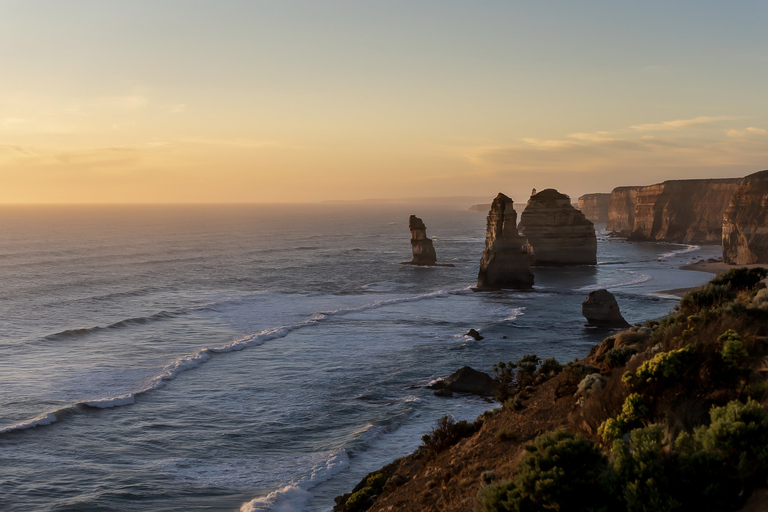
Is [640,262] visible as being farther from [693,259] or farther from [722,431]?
[722,431]

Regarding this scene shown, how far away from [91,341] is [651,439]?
42238mm

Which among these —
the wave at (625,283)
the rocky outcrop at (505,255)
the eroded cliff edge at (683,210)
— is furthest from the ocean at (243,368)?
the eroded cliff edge at (683,210)

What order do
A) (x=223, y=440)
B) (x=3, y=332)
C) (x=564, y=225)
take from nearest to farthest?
(x=223, y=440) < (x=3, y=332) < (x=564, y=225)

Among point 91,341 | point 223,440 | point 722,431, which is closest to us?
point 722,431

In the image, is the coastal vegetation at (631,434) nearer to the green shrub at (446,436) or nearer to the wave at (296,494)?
the green shrub at (446,436)

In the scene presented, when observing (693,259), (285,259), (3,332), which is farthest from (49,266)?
(693,259)

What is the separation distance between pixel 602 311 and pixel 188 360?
93.8 ft

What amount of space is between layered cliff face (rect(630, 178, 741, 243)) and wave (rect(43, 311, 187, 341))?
10447cm

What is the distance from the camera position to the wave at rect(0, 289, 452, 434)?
90.2ft

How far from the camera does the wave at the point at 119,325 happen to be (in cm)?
4503

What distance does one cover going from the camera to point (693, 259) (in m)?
94.2

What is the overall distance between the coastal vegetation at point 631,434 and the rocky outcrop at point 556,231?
6447cm

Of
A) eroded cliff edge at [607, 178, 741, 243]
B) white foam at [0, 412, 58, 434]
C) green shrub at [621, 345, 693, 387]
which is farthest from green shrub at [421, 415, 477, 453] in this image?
eroded cliff edge at [607, 178, 741, 243]

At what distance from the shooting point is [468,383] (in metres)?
30.4
